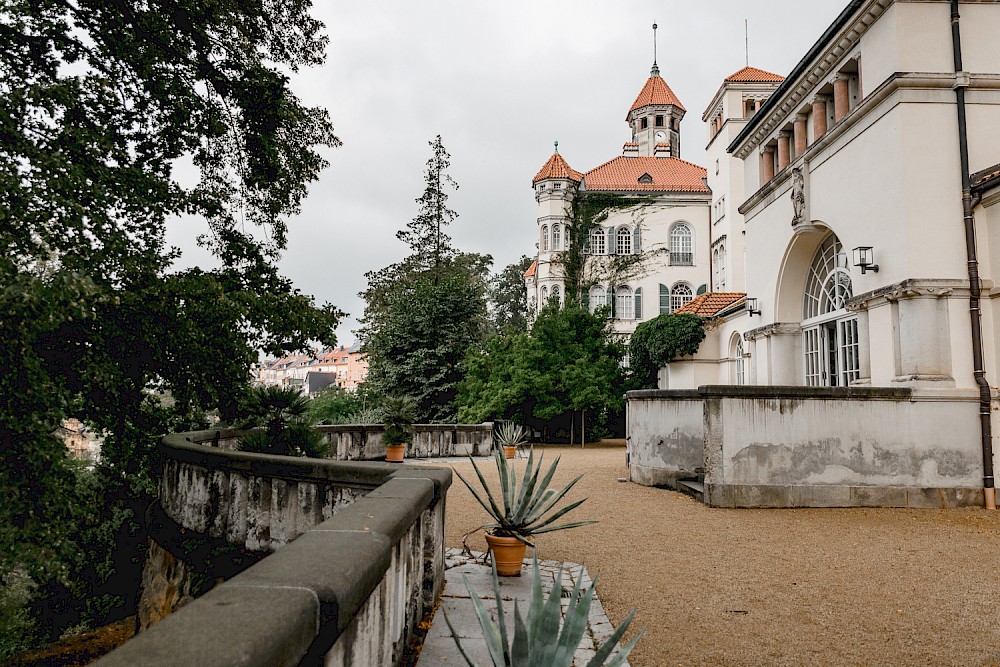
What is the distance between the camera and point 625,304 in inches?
1559

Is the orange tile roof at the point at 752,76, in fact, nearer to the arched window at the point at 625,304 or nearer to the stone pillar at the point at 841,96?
the arched window at the point at 625,304

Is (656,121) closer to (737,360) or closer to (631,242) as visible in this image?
(631,242)

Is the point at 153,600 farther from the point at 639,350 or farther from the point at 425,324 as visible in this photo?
the point at 639,350

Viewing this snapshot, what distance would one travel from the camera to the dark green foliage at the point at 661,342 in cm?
2356

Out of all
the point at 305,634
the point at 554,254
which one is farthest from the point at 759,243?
the point at 554,254

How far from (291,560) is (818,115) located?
45.7 feet

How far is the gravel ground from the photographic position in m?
4.05

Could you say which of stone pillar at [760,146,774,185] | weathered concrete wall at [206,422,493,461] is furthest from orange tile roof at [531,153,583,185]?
stone pillar at [760,146,774,185]

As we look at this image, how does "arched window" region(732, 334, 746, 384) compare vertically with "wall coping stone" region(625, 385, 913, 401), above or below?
above

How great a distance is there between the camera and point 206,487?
6.16 meters

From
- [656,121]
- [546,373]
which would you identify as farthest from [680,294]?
[546,373]

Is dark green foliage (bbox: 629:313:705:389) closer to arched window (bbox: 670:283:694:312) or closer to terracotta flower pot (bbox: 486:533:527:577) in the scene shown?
arched window (bbox: 670:283:694:312)

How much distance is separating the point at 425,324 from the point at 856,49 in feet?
55.9

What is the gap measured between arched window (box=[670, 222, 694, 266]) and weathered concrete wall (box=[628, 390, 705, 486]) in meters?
29.1
